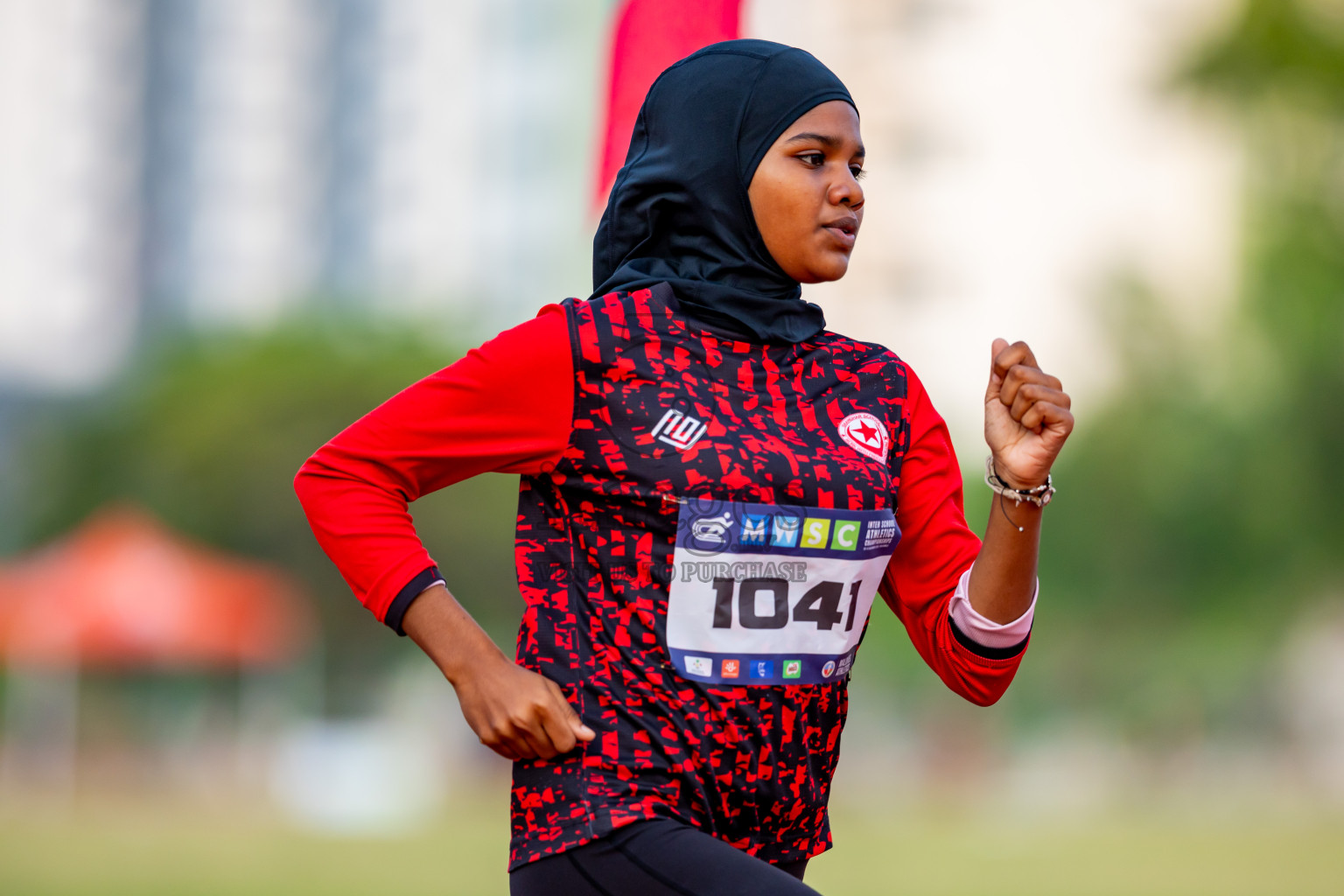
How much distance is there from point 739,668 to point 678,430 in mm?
381

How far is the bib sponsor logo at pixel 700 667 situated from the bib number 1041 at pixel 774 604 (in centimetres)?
5

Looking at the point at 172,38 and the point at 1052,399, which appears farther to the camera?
the point at 172,38

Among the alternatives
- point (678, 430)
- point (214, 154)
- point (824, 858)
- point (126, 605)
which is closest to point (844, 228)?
point (678, 430)

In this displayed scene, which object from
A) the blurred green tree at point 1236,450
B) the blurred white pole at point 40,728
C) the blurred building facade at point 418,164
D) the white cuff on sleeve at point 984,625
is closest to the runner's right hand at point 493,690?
the white cuff on sleeve at point 984,625

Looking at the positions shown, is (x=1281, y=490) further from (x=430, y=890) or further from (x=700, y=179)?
(x=700, y=179)

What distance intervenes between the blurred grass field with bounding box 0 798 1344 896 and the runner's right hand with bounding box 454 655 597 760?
29.0 ft

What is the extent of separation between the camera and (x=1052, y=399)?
2.50 metres

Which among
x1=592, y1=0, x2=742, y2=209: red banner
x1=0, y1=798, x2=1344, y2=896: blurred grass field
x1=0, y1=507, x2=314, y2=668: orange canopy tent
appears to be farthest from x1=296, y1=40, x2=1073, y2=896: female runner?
x1=0, y1=507, x2=314, y2=668: orange canopy tent

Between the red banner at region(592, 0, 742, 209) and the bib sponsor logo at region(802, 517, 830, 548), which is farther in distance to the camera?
the red banner at region(592, 0, 742, 209)

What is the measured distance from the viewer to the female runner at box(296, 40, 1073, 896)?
2.37 metres

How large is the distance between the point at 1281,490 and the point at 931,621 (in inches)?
780

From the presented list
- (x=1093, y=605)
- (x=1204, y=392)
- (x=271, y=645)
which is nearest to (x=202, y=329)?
(x=271, y=645)

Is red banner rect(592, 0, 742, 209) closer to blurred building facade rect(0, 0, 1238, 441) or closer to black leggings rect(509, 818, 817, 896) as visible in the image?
black leggings rect(509, 818, 817, 896)

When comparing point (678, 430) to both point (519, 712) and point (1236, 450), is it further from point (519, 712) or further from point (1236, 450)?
point (1236, 450)
